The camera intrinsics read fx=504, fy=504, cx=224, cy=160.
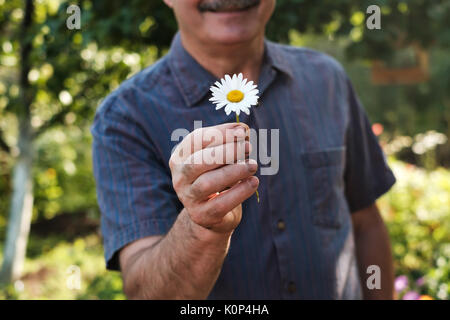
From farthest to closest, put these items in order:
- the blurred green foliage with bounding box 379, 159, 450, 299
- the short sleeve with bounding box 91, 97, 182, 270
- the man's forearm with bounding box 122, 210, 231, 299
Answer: the blurred green foliage with bounding box 379, 159, 450, 299 → the short sleeve with bounding box 91, 97, 182, 270 → the man's forearm with bounding box 122, 210, 231, 299

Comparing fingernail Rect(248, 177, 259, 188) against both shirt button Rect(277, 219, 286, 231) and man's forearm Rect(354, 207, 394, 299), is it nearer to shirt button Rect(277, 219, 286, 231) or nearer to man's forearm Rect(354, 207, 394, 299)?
shirt button Rect(277, 219, 286, 231)

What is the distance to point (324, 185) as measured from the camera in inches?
75.5

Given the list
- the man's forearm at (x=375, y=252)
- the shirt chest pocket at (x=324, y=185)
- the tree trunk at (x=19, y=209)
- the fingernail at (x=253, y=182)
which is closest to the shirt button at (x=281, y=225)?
the shirt chest pocket at (x=324, y=185)

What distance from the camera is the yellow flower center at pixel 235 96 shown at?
1.03 metres

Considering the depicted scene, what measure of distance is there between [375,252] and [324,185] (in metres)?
0.53

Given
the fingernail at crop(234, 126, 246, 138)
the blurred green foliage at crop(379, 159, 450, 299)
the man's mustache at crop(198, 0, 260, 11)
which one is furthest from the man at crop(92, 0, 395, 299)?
the blurred green foliage at crop(379, 159, 450, 299)

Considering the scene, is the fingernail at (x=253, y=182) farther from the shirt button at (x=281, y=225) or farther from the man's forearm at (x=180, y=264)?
the shirt button at (x=281, y=225)

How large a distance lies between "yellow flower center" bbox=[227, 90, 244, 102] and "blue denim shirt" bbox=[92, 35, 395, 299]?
28.4 inches

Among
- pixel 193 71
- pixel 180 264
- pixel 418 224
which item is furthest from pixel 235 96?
pixel 418 224

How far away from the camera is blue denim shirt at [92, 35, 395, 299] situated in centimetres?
171

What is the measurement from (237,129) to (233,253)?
837 millimetres

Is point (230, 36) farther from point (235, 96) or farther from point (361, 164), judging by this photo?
point (361, 164)

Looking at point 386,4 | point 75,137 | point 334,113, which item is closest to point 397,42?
point 386,4

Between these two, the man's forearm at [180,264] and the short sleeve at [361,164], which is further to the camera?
the short sleeve at [361,164]
